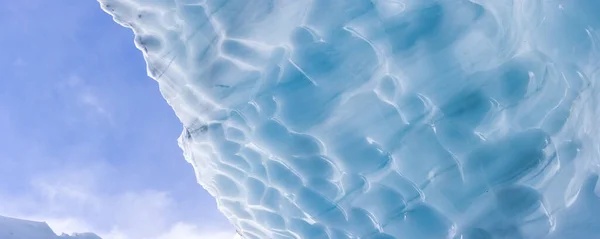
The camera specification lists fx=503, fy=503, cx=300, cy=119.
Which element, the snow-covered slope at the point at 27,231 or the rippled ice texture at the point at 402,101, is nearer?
the rippled ice texture at the point at 402,101

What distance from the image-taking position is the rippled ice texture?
3.28 metres

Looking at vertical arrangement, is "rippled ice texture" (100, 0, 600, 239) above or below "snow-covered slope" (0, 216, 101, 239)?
below

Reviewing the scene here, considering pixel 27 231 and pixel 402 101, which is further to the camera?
pixel 27 231

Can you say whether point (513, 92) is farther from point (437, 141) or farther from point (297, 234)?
point (297, 234)

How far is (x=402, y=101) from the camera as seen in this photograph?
353 centimetres

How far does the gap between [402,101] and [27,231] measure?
1125 cm

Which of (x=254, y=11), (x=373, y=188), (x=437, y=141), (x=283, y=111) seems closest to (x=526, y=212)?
(x=437, y=141)

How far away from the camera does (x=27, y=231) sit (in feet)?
38.7

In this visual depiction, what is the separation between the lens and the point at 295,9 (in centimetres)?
A: 346

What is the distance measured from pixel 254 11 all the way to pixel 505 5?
5.51 feet

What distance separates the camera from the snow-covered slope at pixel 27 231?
11.2 metres

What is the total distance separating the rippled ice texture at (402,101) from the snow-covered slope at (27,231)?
9.06 metres

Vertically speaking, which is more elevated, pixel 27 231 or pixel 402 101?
pixel 27 231

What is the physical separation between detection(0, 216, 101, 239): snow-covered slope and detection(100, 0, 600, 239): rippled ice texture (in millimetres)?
9064
